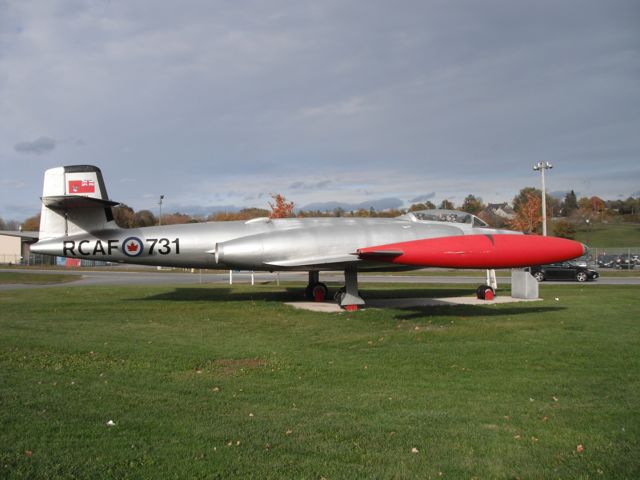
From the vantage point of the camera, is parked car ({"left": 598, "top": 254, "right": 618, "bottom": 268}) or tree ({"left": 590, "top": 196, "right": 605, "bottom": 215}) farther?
tree ({"left": 590, "top": 196, "right": 605, "bottom": 215})

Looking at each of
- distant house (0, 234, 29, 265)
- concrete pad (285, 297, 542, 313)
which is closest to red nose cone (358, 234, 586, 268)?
concrete pad (285, 297, 542, 313)

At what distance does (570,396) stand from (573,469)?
7.70 feet

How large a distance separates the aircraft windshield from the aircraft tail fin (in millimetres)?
9885

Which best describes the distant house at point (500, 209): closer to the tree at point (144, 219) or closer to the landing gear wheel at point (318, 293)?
the tree at point (144, 219)

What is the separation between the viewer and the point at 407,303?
16.7 m

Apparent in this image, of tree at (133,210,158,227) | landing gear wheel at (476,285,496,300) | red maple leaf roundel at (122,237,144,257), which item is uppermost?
tree at (133,210,158,227)

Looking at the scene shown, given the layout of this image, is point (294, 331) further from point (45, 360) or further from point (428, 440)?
point (428, 440)

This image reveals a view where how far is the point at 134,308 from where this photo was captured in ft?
50.2

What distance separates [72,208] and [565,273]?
27.4m

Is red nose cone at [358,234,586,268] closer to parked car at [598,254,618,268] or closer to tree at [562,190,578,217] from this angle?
parked car at [598,254,618,268]

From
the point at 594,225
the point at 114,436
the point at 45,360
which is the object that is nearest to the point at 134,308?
the point at 45,360

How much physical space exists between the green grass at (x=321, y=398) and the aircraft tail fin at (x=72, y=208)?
4167 millimetres

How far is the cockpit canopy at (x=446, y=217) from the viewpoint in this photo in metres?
17.1

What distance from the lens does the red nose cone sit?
1243 centimetres
